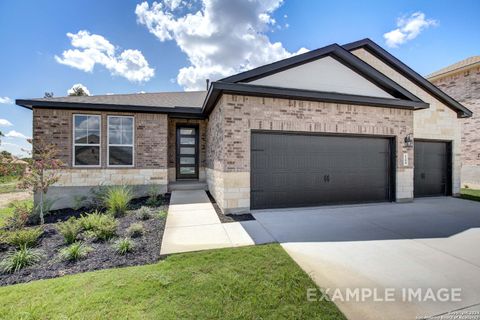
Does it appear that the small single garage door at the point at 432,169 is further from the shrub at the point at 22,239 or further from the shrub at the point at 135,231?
the shrub at the point at 22,239

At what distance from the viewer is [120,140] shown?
8.38 meters

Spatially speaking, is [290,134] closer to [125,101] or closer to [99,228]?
[99,228]

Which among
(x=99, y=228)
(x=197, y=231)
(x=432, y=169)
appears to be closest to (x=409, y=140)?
(x=432, y=169)

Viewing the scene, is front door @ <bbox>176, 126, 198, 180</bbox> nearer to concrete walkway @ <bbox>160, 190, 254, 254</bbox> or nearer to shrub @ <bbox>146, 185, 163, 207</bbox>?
shrub @ <bbox>146, 185, 163, 207</bbox>

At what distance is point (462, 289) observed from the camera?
271 centimetres

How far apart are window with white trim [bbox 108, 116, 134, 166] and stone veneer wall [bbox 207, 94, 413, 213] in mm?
4023

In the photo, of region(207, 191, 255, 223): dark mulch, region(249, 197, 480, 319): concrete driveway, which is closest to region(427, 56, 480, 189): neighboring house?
region(249, 197, 480, 319): concrete driveway

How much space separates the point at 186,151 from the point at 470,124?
56.0ft

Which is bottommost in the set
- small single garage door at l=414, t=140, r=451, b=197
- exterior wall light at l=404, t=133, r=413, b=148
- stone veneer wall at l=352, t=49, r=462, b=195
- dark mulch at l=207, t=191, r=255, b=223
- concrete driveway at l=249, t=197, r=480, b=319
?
concrete driveway at l=249, t=197, r=480, b=319

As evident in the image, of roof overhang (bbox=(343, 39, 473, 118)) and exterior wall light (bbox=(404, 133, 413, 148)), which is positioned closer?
exterior wall light (bbox=(404, 133, 413, 148))

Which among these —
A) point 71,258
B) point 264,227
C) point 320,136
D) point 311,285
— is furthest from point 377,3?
point 71,258

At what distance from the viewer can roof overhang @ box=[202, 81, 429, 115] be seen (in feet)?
19.5

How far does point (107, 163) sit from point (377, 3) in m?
11.2

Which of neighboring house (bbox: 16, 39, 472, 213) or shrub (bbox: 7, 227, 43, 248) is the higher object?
neighboring house (bbox: 16, 39, 472, 213)
